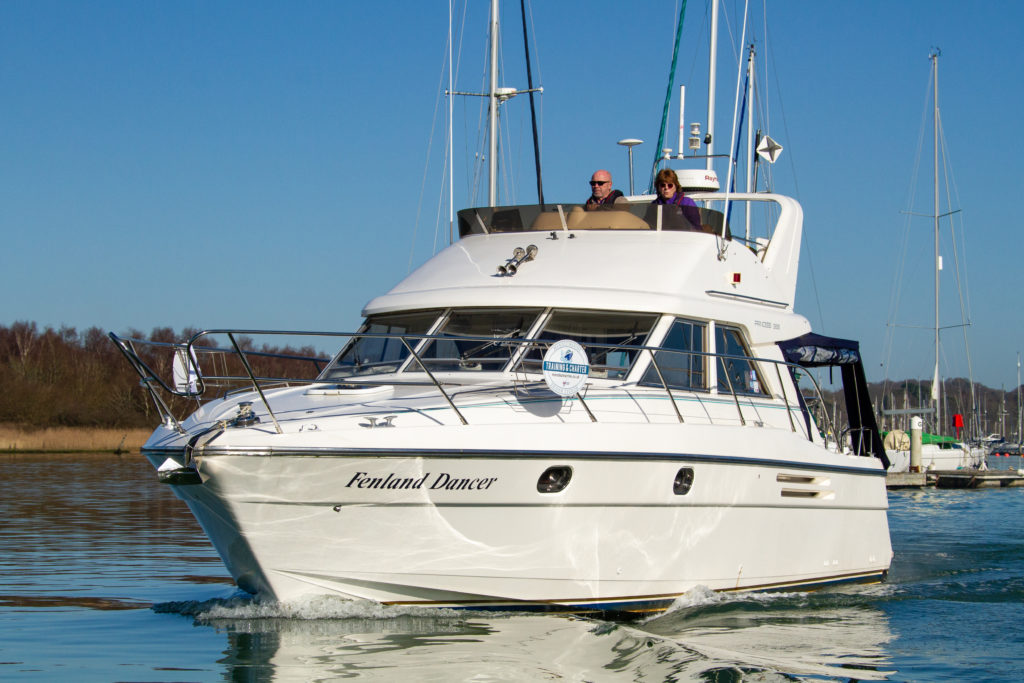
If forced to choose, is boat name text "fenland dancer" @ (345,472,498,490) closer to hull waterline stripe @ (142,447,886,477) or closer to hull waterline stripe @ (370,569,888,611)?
hull waterline stripe @ (142,447,886,477)

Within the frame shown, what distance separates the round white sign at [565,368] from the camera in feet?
25.4

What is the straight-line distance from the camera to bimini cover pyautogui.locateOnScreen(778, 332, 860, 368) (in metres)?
10.6

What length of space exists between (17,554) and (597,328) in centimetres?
781

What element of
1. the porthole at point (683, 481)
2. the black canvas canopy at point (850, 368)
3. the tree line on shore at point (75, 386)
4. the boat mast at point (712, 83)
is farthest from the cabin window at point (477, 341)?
the tree line on shore at point (75, 386)

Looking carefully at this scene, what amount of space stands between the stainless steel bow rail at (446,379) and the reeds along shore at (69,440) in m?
35.3

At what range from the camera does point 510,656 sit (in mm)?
7219

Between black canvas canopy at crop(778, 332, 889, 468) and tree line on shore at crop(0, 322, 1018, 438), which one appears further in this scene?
tree line on shore at crop(0, 322, 1018, 438)

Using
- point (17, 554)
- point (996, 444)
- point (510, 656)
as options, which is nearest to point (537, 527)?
point (510, 656)

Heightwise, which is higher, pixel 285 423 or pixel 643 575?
pixel 285 423

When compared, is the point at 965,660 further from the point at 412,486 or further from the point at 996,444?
the point at 996,444

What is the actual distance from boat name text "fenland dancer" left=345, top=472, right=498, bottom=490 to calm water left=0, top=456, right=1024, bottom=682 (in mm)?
970

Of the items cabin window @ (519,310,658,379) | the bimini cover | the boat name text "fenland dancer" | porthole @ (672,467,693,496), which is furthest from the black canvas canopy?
the boat name text "fenland dancer"

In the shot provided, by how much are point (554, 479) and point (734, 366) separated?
105 inches

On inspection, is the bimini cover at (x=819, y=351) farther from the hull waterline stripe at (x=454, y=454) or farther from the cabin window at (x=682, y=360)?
the hull waterline stripe at (x=454, y=454)
